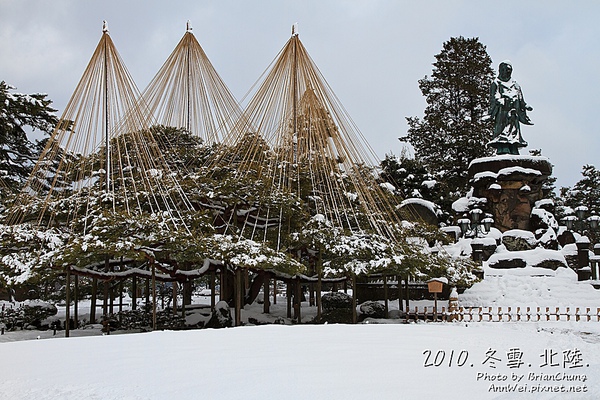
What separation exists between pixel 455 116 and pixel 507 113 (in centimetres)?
823

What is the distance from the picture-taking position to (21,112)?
58.4 feet

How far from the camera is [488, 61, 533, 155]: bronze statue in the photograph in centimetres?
2362

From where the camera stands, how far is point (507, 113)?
23844mm

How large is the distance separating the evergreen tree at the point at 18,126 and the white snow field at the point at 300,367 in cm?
1195

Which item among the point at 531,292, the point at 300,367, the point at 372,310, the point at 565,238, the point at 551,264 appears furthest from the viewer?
the point at 565,238

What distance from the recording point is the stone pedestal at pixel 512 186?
22109 mm

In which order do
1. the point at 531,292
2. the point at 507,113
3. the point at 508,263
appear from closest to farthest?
the point at 531,292, the point at 508,263, the point at 507,113

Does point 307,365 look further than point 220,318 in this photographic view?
No

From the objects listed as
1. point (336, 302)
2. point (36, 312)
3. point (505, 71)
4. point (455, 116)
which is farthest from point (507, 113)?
point (36, 312)

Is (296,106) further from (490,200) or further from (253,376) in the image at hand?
(490,200)

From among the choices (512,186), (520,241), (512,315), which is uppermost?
(512,186)

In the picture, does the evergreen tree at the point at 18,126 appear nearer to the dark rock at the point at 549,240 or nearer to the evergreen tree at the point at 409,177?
the evergreen tree at the point at 409,177

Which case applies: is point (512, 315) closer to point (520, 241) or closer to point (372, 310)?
point (372, 310)

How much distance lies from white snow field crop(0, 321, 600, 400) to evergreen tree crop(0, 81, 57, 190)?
11948 mm
